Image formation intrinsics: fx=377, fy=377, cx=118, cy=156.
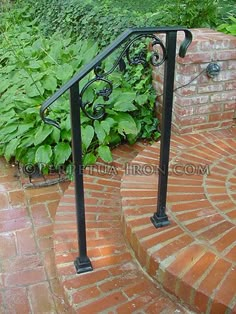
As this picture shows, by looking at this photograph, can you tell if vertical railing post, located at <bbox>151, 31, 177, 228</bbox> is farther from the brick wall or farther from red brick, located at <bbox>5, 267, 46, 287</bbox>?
the brick wall

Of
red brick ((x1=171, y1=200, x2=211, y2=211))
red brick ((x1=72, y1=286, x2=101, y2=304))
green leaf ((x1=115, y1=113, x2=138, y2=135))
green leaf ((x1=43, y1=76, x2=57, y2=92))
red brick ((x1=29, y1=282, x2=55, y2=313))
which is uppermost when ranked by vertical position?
green leaf ((x1=43, y1=76, x2=57, y2=92))

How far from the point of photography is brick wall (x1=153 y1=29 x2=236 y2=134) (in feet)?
7.83

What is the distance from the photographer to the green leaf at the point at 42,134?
257 cm

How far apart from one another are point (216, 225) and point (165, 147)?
1.42 feet

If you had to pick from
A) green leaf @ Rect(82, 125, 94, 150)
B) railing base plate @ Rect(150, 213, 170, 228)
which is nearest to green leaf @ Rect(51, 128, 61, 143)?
green leaf @ Rect(82, 125, 94, 150)

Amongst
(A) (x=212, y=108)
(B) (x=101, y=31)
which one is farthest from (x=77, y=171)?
(B) (x=101, y=31)

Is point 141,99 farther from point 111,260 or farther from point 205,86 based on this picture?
point 111,260

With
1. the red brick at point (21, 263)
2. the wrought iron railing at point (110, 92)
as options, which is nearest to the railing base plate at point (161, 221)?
the wrought iron railing at point (110, 92)

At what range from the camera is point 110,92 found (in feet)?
4.45

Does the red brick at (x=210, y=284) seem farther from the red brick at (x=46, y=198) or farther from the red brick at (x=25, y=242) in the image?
the red brick at (x=46, y=198)

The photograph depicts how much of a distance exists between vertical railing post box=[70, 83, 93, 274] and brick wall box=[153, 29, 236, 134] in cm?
123

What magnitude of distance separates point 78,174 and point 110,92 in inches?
13.3

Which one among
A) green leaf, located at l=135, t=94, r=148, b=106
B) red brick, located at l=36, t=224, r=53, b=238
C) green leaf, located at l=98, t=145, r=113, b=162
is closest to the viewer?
red brick, located at l=36, t=224, r=53, b=238

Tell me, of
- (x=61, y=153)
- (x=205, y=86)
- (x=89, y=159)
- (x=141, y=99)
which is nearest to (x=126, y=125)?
(x=141, y=99)
